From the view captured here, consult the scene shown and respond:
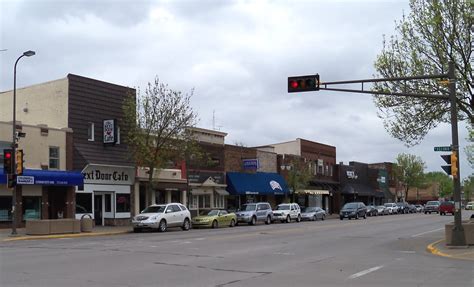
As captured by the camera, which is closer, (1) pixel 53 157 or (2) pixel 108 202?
(1) pixel 53 157

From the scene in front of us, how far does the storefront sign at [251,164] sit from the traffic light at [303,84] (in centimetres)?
3163

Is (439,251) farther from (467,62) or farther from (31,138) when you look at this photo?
(31,138)

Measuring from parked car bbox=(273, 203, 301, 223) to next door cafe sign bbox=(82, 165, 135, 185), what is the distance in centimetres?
1348

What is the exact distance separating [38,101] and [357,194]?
169 feet

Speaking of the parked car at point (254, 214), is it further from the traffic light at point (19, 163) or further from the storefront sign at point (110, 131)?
the traffic light at point (19, 163)

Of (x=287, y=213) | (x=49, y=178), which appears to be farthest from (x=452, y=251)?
(x=287, y=213)

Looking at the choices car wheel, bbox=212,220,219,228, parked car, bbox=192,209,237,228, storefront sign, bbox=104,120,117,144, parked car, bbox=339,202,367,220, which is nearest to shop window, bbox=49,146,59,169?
storefront sign, bbox=104,120,117,144

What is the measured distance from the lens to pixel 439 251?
19312 millimetres

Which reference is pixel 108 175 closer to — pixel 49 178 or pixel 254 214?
pixel 49 178

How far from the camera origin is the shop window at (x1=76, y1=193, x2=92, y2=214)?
3653cm

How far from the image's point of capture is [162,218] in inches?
1294

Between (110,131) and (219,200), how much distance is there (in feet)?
48.4

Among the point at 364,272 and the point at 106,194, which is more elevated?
the point at 106,194

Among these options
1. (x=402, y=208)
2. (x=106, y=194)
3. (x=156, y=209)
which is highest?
(x=106, y=194)
